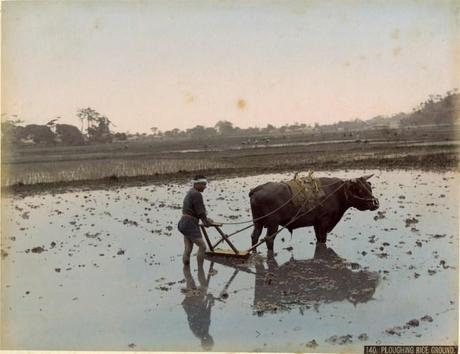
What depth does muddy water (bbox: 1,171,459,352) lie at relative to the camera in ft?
18.8

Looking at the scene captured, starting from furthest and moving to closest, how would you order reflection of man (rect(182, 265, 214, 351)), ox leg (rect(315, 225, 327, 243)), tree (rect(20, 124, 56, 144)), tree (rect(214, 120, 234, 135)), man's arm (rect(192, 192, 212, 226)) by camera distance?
tree (rect(214, 120, 234, 135)), tree (rect(20, 124, 56, 144)), ox leg (rect(315, 225, 327, 243)), man's arm (rect(192, 192, 212, 226)), reflection of man (rect(182, 265, 214, 351))

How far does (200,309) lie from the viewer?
613 centimetres

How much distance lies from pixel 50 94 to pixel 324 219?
5479mm

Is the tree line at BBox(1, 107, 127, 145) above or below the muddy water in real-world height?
above

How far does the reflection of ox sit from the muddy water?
2cm

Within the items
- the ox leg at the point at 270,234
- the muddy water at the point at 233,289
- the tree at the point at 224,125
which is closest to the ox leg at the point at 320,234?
the muddy water at the point at 233,289

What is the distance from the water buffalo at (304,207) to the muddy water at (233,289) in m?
0.47

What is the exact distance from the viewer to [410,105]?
379 inches

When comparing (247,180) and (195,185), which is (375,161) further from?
(195,185)

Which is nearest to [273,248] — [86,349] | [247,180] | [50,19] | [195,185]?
[195,185]

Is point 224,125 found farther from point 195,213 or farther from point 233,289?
point 233,289

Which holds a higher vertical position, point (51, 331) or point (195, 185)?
point (195, 185)

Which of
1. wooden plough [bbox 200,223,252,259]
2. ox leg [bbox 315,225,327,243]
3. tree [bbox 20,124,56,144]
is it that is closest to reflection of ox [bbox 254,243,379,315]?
wooden plough [bbox 200,223,252,259]

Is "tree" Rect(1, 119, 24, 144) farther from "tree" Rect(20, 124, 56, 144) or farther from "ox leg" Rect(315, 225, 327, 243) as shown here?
"ox leg" Rect(315, 225, 327, 243)
